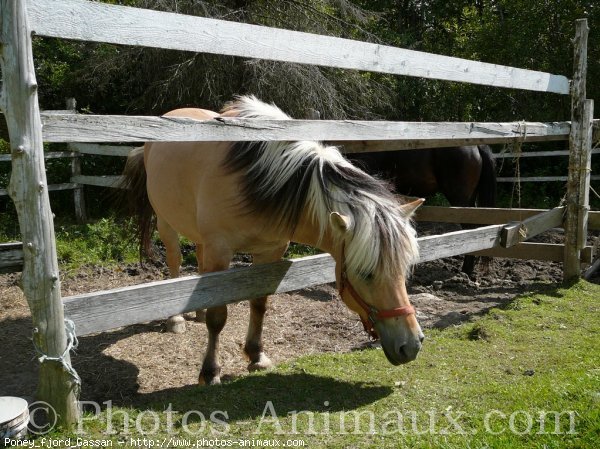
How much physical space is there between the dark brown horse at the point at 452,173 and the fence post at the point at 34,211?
5.43 meters

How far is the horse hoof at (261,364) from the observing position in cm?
427

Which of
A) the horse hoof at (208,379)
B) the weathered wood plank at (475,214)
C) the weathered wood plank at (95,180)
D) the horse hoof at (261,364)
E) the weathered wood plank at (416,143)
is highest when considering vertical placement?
the weathered wood plank at (416,143)

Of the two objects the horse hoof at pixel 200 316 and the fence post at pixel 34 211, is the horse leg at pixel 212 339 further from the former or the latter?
the horse hoof at pixel 200 316

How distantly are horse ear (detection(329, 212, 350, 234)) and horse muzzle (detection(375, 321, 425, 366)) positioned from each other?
0.59 m

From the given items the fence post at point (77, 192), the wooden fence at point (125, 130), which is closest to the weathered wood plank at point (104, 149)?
the fence post at point (77, 192)

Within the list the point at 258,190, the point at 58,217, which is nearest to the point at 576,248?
the point at 258,190

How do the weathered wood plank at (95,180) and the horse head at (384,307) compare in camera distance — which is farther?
the weathered wood plank at (95,180)

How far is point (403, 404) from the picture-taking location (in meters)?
3.25

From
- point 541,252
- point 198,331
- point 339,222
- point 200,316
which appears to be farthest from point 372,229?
point 541,252

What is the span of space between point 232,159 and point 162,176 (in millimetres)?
1296

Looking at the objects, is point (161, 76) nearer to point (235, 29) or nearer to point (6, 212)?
point (6, 212)

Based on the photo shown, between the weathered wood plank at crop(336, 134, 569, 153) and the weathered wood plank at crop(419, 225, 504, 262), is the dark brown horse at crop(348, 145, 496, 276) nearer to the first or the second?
the weathered wood plank at crop(336, 134, 569, 153)

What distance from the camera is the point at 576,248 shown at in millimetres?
6184

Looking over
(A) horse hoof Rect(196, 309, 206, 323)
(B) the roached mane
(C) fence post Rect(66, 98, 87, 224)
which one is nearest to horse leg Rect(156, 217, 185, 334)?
(A) horse hoof Rect(196, 309, 206, 323)
